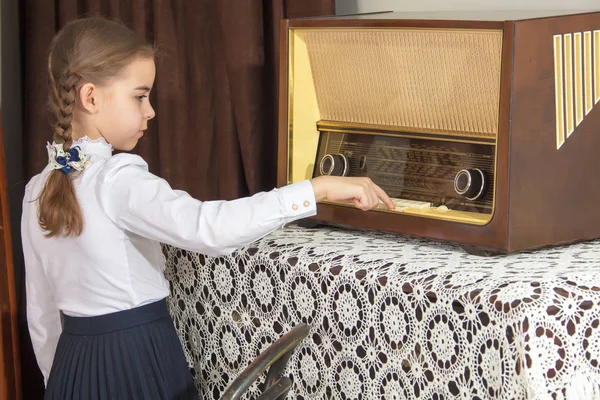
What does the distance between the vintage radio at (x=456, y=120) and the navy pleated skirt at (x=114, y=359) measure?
357mm

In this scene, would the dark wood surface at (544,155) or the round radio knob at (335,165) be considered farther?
the round radio knob at (335,165)

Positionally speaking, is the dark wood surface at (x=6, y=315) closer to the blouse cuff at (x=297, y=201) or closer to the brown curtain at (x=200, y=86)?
the brown curtain at (x=200, y=86)

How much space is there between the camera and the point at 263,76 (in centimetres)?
198

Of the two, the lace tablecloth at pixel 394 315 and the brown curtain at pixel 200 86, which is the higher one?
the brown curtain at pixel 200 86

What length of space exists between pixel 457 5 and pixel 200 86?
24.9 inches

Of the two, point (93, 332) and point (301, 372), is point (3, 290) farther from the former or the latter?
point (301, 372)

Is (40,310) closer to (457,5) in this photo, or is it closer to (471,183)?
(471,183)

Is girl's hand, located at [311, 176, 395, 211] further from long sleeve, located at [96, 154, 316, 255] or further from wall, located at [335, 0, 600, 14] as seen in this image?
wall, located at [335, 0, 600, 14]

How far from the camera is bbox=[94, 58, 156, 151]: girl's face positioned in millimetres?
1441

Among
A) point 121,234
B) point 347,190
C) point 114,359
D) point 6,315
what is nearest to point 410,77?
point 347,190

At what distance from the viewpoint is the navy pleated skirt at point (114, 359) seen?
1.47 metres

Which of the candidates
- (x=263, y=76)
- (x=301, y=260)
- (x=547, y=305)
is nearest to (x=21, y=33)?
(x=263, y=76)

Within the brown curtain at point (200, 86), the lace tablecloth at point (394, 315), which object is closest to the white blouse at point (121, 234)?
the lace tablecloth at point (394, 315)

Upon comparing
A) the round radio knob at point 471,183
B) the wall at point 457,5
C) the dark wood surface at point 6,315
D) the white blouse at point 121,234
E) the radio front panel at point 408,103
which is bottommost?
the dark wood surface at point 6,315
